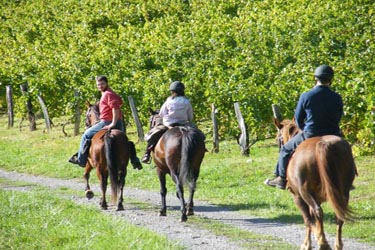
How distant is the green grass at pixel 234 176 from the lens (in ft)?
44.2

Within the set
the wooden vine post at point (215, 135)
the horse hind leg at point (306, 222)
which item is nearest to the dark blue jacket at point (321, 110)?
the horse hind leg at point (306, 222)

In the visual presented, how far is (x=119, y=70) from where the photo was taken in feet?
94.6

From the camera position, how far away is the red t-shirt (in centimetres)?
1509

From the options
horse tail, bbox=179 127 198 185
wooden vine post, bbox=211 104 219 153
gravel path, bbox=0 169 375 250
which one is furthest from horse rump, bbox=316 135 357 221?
wooden vine post, bbox=211 104 219 153

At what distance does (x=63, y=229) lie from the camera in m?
12.4

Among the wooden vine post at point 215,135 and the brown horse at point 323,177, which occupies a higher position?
the brown horse at point 323,177

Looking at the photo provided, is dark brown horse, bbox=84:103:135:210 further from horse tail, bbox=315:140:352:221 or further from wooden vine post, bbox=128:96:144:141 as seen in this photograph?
wooden vine post, bbox=128:96:144:141

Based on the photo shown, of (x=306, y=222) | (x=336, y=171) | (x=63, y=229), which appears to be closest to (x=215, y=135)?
(x=63, y=229)

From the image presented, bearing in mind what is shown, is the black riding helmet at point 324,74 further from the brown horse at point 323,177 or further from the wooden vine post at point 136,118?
the wooden vine post at point 136,118

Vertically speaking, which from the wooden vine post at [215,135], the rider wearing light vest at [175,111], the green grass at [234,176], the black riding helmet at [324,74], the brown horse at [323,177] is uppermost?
the black riding helmet at [324,74]

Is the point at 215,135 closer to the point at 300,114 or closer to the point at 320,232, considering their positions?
the point at 300,114

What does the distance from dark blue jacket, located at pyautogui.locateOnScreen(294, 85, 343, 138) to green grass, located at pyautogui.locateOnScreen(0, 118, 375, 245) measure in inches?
71.2

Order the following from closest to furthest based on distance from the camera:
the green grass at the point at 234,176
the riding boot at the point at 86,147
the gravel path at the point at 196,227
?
the gravel path at the point at 196,227, the green grass at the point at 234,176, the riding boot at the point at 86,147

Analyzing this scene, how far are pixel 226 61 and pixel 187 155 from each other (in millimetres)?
12118
